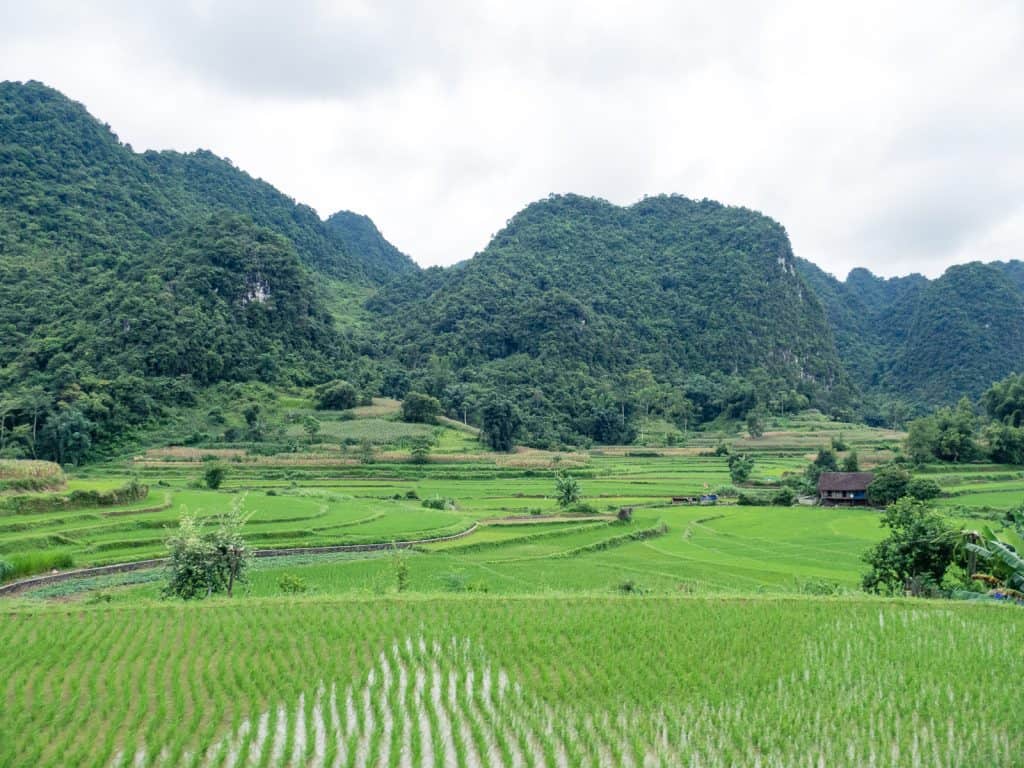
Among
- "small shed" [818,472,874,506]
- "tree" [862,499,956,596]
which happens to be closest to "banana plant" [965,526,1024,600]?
"tree" [862,499,956,596]

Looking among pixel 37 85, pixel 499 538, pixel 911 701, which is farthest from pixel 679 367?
pixel 37 85

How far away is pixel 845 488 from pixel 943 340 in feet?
326

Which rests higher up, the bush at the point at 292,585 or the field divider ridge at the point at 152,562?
the bush at the point at 292,585

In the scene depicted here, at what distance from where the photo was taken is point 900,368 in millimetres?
124250

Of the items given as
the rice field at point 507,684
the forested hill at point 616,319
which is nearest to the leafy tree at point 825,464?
the forested hill at point 616,319

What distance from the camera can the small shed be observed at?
39.6m

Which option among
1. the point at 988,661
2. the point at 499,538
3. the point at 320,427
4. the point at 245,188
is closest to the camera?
the point at 988,661

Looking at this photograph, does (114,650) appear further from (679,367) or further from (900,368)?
(900,368)

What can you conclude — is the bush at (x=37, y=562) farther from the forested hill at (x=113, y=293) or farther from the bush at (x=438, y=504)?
the forested hill at (x=113, y=293)

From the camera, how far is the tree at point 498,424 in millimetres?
62062

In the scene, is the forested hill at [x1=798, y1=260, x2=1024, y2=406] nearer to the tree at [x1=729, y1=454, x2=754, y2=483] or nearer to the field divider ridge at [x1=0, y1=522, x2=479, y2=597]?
the tree at [x1=729, y1=454, x2=754, y2=483]

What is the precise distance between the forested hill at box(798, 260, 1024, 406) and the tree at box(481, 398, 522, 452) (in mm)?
76370

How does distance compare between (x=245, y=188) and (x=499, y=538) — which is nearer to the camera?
(x=499, y=538)

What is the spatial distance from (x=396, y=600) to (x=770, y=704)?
7.33 metres
